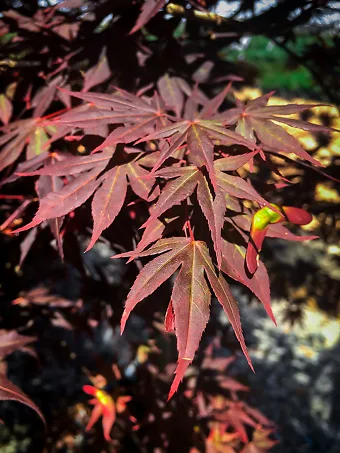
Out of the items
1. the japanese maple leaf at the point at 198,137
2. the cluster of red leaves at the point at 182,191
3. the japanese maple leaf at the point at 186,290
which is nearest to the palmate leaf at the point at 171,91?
the cluster of red leaves at the point at 182,191

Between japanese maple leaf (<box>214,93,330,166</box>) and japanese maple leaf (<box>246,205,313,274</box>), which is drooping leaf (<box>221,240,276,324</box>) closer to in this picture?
japanese maple leaf (<box>246,205,313,274</box>)

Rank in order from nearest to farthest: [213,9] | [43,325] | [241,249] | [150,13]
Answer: [241,249] → [150,13] → [213,9] → [43,325]

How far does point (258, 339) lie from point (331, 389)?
666 millimetres

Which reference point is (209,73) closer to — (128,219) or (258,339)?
(128,219)

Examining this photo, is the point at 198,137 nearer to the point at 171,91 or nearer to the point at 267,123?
the point at 267,123

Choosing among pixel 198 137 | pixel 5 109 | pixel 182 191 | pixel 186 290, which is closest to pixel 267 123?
pixel 198 137

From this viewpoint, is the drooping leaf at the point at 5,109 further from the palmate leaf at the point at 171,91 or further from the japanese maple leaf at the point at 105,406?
the japanese maple leaf at the point at 105,406

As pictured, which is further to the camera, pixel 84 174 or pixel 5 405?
pixel 5 405

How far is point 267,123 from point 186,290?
43cm

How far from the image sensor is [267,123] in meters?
0.83

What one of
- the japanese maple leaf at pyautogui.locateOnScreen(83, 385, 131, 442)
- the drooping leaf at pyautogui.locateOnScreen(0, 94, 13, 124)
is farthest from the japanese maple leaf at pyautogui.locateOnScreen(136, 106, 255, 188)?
the japanese maple leaf at pyautogui.locateOnScreen(83, 385, 131, 442)

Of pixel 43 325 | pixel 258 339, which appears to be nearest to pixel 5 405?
pixel 43 325

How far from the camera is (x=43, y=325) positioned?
4.95ft

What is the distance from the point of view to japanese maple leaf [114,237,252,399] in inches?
23.0
